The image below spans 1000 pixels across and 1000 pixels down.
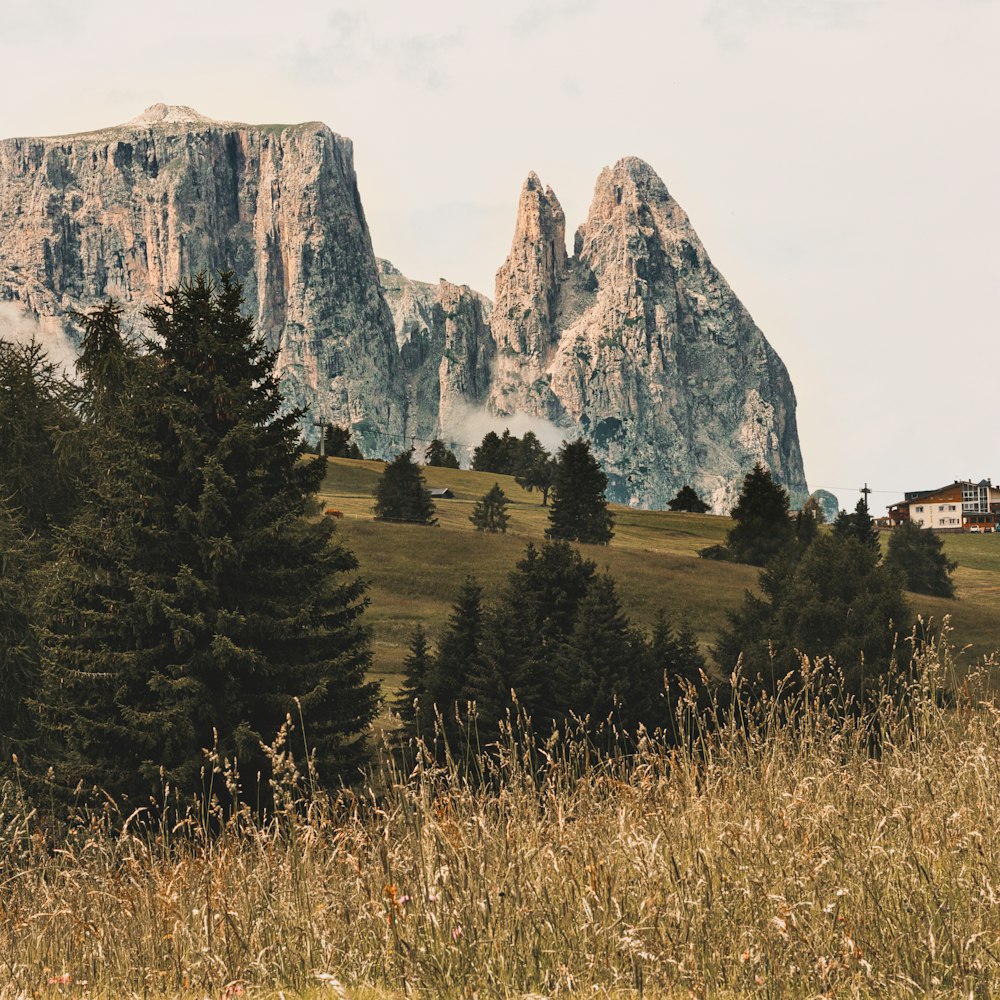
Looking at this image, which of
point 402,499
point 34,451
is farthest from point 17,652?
point 402,499

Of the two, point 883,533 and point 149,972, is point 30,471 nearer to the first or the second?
point 149,972

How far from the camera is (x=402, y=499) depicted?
11094 cm

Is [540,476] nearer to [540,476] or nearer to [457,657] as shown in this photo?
[540,476]

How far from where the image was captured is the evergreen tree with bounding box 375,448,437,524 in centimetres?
11106

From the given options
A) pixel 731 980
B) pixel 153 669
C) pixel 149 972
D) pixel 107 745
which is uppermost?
pixel 731 980

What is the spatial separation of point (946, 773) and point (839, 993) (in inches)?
96.9

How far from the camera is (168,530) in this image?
1112 inches

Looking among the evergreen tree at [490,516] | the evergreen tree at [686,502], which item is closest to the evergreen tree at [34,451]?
the evergreen tree at [490,516]

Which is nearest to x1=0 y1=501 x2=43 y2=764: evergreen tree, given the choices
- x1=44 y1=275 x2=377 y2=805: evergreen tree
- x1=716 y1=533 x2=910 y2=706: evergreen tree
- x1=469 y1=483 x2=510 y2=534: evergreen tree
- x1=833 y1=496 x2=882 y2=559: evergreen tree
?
x1=44 y1=275 x2=377 y2=805: evergreen tree

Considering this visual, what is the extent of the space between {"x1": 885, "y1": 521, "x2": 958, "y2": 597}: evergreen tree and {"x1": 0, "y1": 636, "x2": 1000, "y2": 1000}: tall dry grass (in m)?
95.3

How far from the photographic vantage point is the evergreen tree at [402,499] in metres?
111

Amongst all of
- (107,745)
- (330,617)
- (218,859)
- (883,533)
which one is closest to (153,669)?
(107,745)

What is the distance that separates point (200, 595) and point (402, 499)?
83971 millimetres

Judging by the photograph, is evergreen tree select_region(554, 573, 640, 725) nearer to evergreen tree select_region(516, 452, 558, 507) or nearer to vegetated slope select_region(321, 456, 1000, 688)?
vegetated slope select_region(321, 456, 1000, 688)
